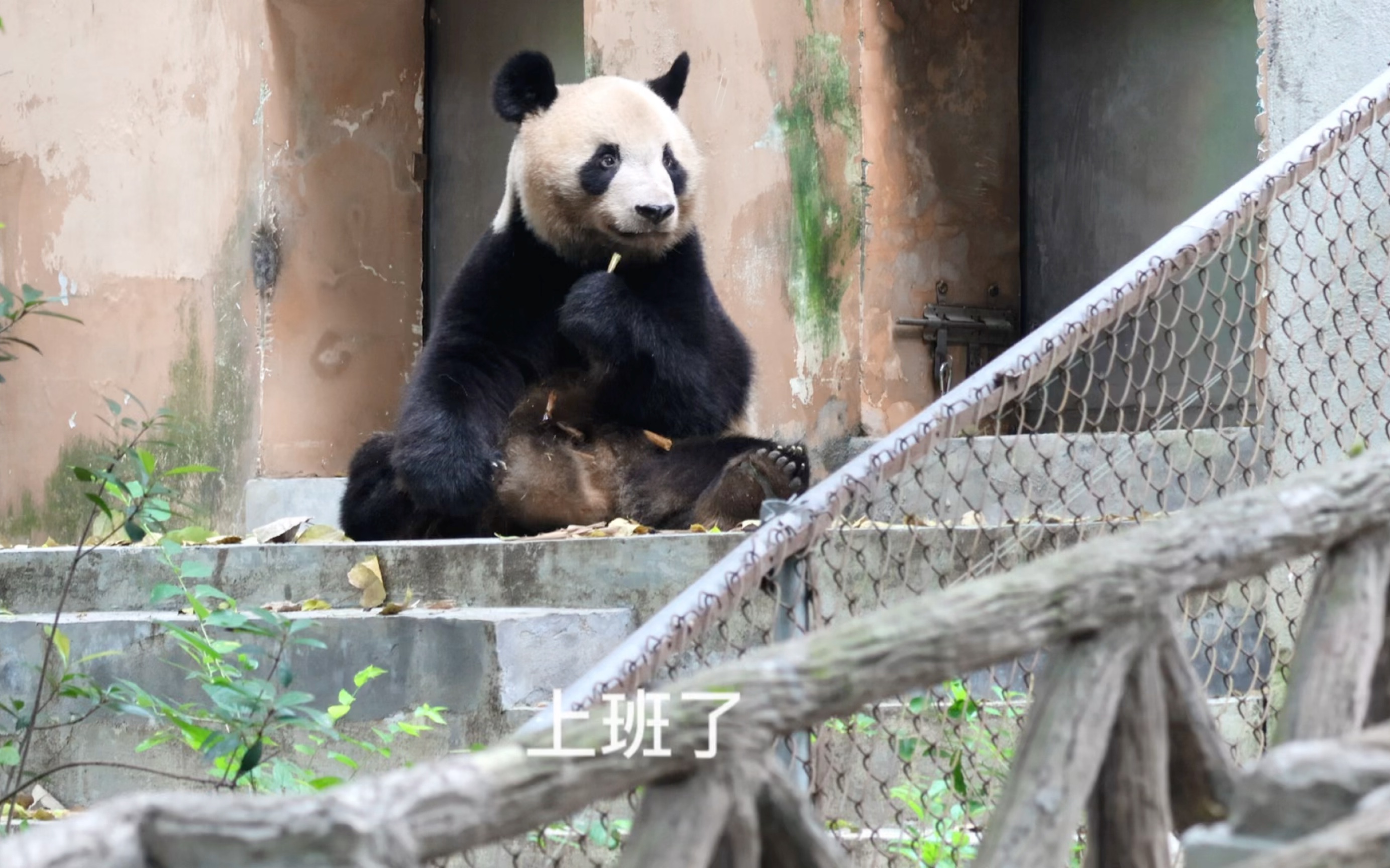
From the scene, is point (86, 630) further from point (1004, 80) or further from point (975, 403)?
point (1004, 80)

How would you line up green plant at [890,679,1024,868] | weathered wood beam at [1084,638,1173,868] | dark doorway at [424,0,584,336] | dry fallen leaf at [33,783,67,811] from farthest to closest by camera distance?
dark doorway at [424,0,584,336] → dry fallen leaf at [33,783,67,811] → green plant at [890,679,1024,868] → weathered wood beam at [1084,638,1173,868]

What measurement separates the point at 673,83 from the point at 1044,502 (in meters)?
2.12

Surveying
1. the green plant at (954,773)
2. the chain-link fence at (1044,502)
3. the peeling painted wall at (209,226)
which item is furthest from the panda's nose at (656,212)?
the peeling painted wall at (209,226)

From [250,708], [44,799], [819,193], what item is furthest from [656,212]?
[250,708]

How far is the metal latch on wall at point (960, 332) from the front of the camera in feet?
21.7

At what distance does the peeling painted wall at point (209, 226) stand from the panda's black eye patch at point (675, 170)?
2513 millimetres

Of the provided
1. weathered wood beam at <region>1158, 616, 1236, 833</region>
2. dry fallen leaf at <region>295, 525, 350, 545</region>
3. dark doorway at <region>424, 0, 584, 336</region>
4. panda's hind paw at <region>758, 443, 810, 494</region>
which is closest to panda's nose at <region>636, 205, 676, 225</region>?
panda's hind paw at <region>758, 443, 810, 494</region>

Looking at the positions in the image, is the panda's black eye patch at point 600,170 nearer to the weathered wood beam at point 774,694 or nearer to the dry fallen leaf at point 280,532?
the dry fallen leaf at point 280,532

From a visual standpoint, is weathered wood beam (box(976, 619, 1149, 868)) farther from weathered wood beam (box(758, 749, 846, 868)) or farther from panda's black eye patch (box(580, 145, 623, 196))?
panda's black eye patch (box(580, 145, 623, 196))

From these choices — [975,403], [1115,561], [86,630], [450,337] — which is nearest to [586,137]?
[450,337]

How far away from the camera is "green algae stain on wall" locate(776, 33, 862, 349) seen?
6.49m

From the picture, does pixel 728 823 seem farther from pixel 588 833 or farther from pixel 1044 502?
pixel 1044 502

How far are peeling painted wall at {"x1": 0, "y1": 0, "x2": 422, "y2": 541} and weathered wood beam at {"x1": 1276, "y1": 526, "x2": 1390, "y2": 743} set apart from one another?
6114 mm

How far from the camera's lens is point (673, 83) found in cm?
619
